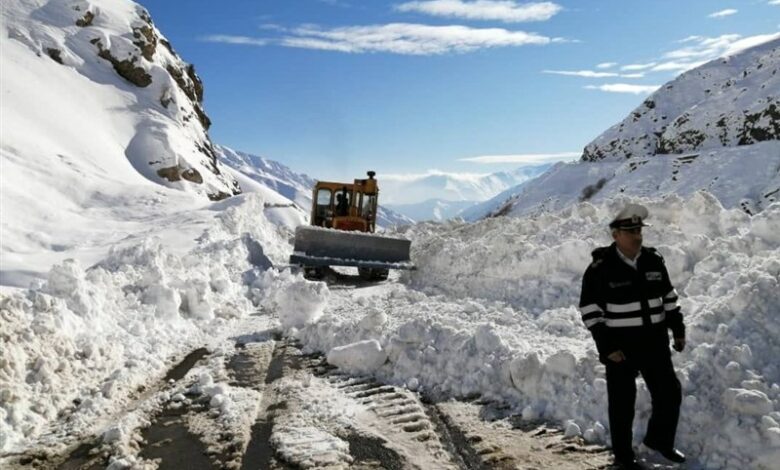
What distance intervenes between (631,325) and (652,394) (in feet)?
1.68

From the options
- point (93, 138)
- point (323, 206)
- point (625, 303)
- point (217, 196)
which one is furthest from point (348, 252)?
point (217, 196)

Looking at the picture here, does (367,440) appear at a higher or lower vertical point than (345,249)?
lower

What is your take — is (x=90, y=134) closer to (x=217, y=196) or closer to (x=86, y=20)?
(x=217, y=196)

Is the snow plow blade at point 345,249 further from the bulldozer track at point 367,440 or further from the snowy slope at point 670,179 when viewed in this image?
the snowy slope at point 670,179

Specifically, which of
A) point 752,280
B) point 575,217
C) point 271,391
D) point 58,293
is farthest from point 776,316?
point 575,217

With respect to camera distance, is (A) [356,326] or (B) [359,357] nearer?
(B) [359,357]

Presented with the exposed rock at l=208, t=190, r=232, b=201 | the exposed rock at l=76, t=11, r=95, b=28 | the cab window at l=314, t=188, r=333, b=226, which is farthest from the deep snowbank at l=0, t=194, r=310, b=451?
the exposed rock at l=76, t=11, r=95, b=28

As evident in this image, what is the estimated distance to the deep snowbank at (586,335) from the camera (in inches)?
167

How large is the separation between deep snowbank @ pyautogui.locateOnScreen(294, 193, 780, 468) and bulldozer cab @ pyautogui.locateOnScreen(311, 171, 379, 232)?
5.86 m

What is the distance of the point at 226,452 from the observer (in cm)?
435

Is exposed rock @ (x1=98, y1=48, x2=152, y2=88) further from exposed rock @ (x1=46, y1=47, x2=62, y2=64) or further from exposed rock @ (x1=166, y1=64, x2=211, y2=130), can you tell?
exposed rock @ (x1=166, y1=64, x2=211, y2=130)

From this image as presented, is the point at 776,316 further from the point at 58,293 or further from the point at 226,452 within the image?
the point at 58,293

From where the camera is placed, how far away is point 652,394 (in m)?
4.06

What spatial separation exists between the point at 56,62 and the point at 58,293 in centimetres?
4456
